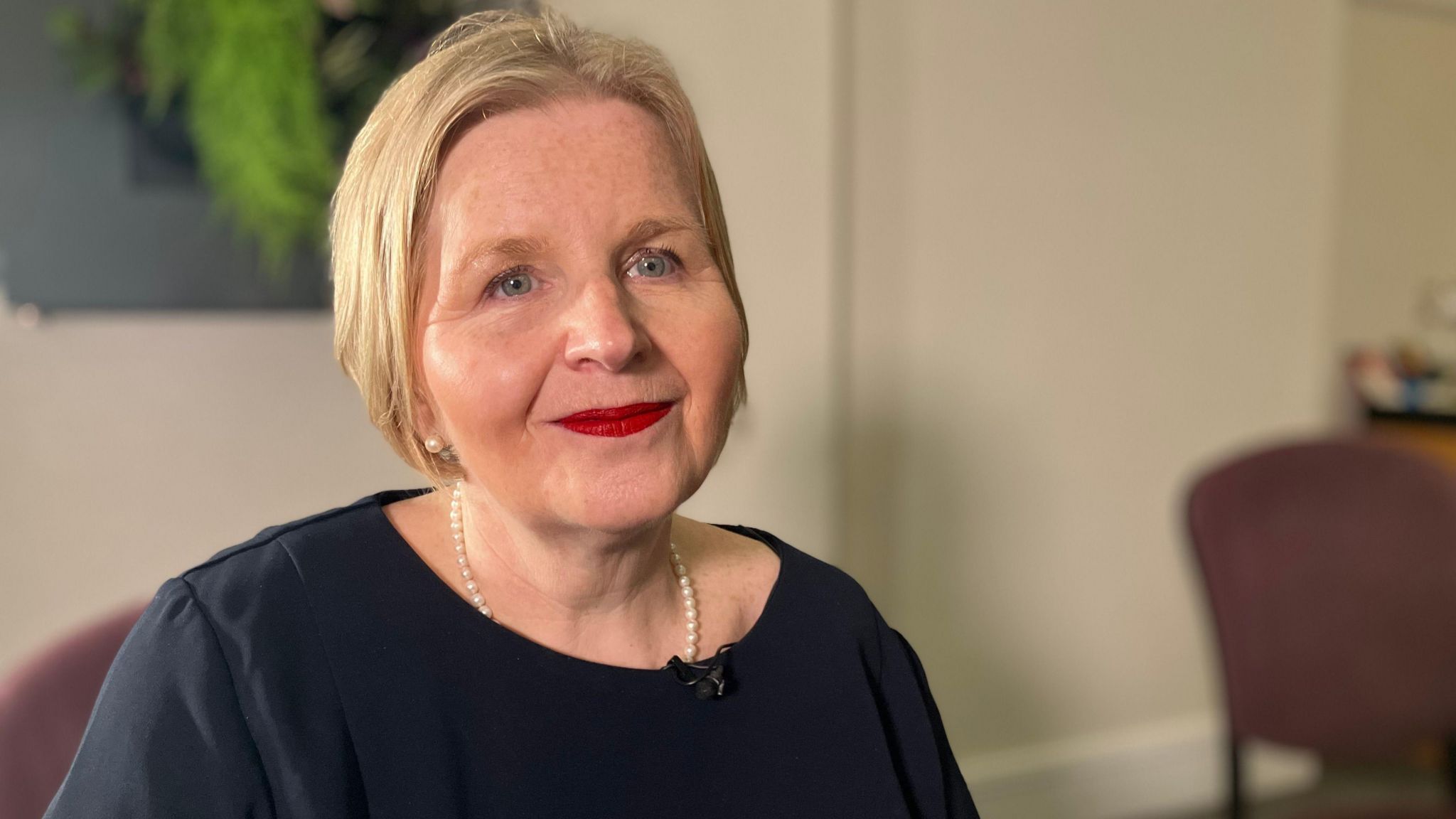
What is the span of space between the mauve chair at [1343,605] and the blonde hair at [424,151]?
160 centimetres

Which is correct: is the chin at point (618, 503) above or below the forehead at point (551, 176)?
below

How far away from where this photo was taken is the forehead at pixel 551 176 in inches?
27.5

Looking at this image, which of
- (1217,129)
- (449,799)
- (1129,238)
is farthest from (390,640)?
(1217,129)

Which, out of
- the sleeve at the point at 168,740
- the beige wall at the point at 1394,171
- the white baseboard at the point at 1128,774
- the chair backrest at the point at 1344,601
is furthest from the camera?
the beige wall at the point at 1394,171

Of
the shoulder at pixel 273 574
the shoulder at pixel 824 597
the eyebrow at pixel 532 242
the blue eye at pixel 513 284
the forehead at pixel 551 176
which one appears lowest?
the shoulder at pixel 824 597

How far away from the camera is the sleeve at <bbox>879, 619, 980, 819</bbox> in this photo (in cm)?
91

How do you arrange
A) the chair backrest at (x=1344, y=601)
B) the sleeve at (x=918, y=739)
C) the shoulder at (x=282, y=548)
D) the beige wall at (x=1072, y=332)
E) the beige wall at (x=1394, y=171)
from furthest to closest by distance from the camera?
1. the beige wall at (x=1394, y=171)
2. the beige wall at (x=1072, y=332)
3. the chair backrest at (x=1344, y=601)
4. the sleeve at (x=918, y=739)
5. the shoulder at (x=282, y=548)

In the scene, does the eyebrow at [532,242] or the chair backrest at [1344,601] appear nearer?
the eyebrow at [532,242]

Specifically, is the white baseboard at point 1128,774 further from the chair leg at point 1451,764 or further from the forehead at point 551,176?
the forehead at point 551,176

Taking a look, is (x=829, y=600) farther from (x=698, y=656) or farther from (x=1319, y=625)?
(x=1319, y=625)

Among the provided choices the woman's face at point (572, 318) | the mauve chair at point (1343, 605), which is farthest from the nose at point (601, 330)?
the mauve chair at point (1343, 605)

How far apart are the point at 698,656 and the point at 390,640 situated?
230 millimetres

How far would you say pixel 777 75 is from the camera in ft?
7.81

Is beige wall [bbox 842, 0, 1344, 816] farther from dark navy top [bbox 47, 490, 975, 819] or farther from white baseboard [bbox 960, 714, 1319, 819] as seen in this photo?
dark navy top [bbox 47, 490, 975, 819]
